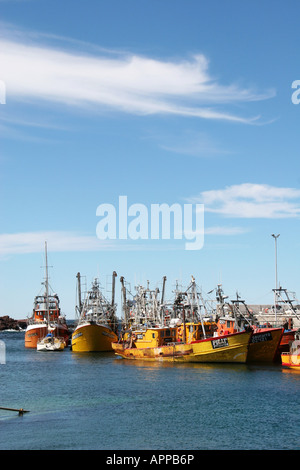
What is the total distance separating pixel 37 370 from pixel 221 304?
1027 inches

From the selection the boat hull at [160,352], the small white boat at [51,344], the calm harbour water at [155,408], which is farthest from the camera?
the small white boat at [51,344]

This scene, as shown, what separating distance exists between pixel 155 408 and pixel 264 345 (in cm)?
2840

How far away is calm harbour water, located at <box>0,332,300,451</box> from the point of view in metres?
32.6

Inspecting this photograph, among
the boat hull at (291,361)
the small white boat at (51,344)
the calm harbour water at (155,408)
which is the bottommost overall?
the small white boat at (51,344)

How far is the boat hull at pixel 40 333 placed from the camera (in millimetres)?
114281

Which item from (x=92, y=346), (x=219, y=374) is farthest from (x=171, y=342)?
(x=92, y=346)

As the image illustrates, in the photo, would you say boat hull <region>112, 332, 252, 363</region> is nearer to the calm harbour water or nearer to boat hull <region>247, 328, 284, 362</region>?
the calm harbour water

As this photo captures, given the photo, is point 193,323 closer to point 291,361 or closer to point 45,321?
point 291,361

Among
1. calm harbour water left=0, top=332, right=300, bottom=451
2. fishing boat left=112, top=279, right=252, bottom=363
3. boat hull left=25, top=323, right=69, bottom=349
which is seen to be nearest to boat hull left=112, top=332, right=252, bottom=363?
fishing boat left=112, top=279, right=252, bottom=363

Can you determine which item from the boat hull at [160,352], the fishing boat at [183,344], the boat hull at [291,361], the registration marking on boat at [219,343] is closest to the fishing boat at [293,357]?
the boat hull at [291,361]

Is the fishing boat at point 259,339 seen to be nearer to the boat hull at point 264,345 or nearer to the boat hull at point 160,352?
the boat hull at point 264,345

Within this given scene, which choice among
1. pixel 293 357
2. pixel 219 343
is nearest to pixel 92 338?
pixel 219 343

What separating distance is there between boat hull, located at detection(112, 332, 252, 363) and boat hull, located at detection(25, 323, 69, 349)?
4688 centimetres

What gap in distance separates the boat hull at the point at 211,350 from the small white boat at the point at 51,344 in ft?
122
